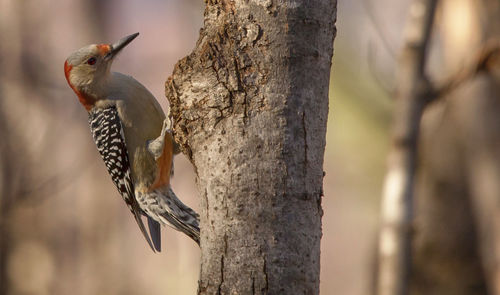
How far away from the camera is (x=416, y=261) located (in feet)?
23.0

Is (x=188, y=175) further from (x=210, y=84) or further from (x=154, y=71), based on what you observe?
(x=210, y=84)

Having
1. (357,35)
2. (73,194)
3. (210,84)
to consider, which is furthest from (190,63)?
(73,194)

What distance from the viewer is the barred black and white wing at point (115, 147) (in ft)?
17.1

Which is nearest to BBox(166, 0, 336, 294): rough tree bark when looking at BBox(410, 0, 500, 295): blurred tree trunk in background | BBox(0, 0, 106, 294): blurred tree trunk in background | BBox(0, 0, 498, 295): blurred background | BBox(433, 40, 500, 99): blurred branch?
BBox(433, 40, 500, 99): blurred branch

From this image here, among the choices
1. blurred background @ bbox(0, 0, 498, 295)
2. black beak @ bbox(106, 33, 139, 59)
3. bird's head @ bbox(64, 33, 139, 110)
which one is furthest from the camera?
blurred background @ bbox(0, 0, 498, 295)

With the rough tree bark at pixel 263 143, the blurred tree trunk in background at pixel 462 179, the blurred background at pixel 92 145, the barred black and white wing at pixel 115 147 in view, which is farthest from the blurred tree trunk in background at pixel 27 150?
the rough tree bark at pixel 263 143

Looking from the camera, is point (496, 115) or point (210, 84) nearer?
point (210, 84)

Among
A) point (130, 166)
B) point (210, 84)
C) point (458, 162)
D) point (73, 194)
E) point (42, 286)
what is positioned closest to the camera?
point (210, 84)

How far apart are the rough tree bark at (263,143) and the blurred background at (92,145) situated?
5616mm

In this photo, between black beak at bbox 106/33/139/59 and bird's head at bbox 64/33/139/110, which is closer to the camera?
black beak at bbox 106/33/139/59

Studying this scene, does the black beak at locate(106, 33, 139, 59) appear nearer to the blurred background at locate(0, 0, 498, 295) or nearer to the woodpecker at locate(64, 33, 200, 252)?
the woodpecker at locate(64, 33, 200, 252)

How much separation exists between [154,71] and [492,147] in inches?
309

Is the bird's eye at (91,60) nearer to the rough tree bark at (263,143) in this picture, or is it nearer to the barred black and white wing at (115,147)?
the barred black and white wing at (115,147)

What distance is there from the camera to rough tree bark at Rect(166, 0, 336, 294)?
88.7 inches
